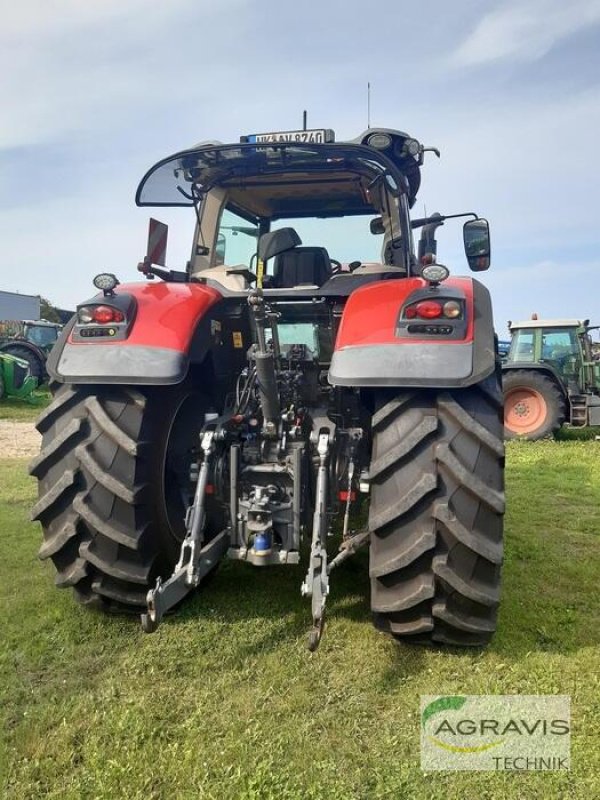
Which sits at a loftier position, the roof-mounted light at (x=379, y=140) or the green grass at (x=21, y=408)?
the roof-mounted light at (x=379, y=140)

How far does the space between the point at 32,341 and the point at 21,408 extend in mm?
5747

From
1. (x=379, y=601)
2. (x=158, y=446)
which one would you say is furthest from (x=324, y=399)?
(x=379, y=601)

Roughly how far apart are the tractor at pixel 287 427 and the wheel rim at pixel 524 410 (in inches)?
309

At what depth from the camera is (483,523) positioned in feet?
8.19

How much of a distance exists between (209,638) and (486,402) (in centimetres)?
164

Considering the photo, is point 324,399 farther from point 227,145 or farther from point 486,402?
point 227,145

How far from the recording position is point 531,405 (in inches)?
432

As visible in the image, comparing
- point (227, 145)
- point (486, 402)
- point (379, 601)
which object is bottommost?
point (379, 601)

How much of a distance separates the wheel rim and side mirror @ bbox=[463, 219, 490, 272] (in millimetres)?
7380

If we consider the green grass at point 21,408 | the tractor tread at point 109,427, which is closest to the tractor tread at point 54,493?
the tractor tread at point 109,427

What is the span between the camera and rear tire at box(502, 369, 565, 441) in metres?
10.7

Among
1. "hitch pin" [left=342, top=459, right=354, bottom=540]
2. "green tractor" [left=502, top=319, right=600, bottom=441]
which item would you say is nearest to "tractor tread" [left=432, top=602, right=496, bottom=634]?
"hitch pin" [left=342, top=459, right=354, bottom=540]

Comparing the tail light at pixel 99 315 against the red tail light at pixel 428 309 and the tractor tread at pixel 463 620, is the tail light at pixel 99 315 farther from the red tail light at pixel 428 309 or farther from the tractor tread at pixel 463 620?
the tractor tread at pixel 463 620

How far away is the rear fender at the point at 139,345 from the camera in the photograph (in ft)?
8.93
